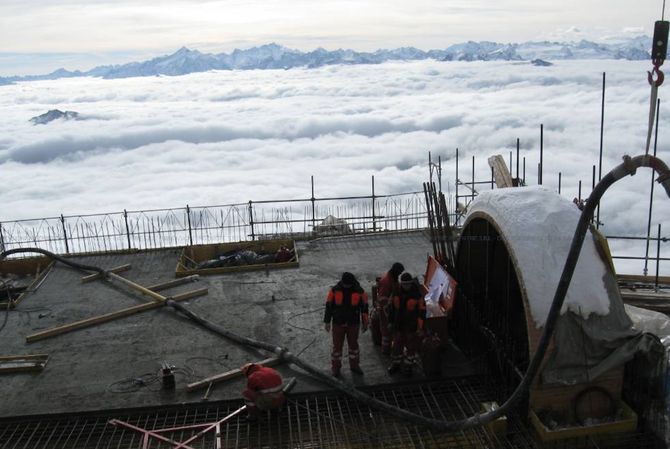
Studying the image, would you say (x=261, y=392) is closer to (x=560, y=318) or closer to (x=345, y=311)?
(x=345, y=311)

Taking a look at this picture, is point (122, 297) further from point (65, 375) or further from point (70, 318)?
point (65, 375)

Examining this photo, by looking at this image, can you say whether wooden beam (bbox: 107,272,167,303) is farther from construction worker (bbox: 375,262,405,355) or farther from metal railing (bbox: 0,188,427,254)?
construction worker (bbox: 375,262,405,355)

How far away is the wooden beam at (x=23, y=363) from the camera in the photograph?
1035cm

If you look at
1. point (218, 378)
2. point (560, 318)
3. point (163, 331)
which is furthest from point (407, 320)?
point (163, 331)

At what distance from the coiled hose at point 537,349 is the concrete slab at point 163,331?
0.21 meters

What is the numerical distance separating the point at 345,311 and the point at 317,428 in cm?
175

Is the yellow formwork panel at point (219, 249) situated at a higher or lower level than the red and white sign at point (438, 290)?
lower

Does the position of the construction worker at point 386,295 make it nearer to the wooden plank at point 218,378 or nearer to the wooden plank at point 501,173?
the wooden plank at point 218,378

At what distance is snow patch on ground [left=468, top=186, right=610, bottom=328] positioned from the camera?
8125 mm

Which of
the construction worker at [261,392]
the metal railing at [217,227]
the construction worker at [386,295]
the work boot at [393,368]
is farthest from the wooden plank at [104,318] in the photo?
the work boot at [393,368]

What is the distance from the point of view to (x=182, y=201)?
88.0m

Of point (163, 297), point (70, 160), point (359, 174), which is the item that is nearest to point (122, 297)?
point (163, 297)

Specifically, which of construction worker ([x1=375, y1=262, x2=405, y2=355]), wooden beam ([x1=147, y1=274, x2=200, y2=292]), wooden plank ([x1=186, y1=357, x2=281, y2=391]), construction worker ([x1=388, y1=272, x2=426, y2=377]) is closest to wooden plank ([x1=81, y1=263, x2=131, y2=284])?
wooden beam ([x1=147, y1=274, x2=200, y2=292])

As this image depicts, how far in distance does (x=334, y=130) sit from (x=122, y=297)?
142404mm
